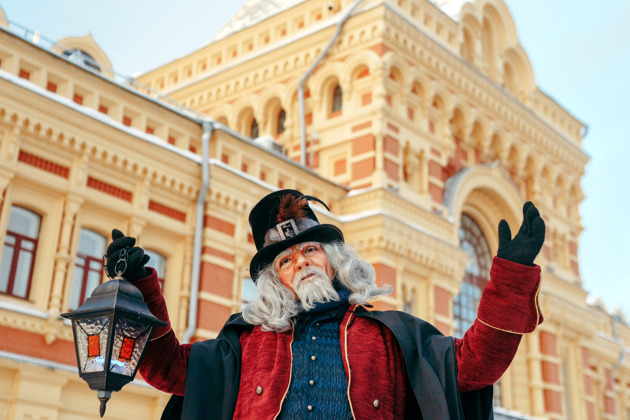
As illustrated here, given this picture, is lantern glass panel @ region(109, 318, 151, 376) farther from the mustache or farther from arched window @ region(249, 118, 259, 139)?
arched window @ region(249, 118, 259, 139)

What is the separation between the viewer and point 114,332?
10.7ft

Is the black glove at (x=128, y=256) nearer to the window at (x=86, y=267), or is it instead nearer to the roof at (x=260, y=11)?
the window at (x=86, y=267)

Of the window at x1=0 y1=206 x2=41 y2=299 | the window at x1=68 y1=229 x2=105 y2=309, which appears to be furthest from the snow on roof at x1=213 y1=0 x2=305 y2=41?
the window at x1=0 y1=206 x2=41 y2=299

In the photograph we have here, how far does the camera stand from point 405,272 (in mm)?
14414

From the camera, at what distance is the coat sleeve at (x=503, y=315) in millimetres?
2797

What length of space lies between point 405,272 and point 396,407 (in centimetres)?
1139

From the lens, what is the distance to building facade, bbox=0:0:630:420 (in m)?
9.97

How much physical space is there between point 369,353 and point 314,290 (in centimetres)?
39

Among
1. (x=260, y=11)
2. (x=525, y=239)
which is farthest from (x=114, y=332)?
(x=260, y=11)

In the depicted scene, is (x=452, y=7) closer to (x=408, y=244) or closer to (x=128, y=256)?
(x=408, y=244)

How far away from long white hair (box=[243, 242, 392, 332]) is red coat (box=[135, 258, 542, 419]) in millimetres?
81

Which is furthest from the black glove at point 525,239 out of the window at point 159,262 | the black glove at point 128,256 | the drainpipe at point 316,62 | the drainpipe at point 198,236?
the drainpipe at point 316,62

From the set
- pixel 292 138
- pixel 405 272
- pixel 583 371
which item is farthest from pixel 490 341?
pixel 583 371

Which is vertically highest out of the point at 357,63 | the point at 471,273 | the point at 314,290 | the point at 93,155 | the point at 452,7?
the point at 452,7
